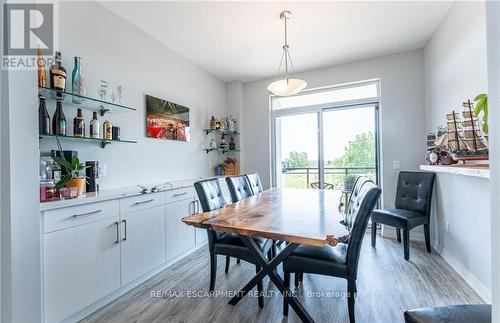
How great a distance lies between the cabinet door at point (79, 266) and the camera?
1.54m

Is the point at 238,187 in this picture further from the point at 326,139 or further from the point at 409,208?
the point at 409,208

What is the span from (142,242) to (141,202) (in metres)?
0.41

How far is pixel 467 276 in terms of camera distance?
2141 millimetres

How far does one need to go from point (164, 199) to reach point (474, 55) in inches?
133

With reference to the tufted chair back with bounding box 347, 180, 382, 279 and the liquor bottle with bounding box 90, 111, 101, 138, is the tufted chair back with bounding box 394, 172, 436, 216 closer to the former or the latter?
the tufted chair back with bounding box 347, 180, 382, 279

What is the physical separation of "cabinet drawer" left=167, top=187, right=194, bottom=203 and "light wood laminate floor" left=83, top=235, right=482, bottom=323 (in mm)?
807

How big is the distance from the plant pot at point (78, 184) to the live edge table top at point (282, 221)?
1.01 meters

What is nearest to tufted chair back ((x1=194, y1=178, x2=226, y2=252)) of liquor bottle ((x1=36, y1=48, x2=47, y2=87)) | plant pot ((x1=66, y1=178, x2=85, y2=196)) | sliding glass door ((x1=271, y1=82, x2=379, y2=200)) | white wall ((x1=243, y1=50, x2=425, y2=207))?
plant pot ((x1=66, y1=178, x2=85, y2=196))

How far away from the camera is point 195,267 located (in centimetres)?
260

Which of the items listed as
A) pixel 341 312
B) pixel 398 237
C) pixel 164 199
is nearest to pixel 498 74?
pixel 341 312

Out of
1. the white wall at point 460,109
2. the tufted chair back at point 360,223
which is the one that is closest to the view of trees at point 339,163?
the white wall at point 460,109

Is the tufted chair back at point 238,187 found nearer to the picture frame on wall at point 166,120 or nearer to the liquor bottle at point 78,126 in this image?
the picture frame on wall at point 166,120

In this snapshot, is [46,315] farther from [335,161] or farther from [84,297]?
[335,161]

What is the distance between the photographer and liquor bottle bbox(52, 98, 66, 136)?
1.83 metres
